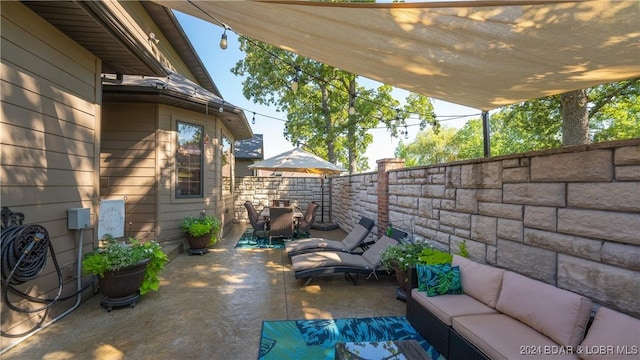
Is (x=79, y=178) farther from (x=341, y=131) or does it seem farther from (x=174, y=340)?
(x=341, y=131)

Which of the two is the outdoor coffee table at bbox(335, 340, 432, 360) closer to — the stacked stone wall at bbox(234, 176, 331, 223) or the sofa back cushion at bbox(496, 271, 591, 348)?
the sofa back cushion at bbox(496, 271, 591, 348)

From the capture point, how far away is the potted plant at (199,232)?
242 inches

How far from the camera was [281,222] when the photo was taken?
7430 mm

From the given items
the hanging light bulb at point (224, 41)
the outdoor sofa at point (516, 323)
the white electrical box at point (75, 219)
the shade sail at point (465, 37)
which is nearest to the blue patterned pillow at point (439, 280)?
the outdoor sofa at point (516, 323)

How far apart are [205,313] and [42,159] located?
97.0 inches

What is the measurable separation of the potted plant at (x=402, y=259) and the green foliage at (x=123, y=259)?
3.13 m

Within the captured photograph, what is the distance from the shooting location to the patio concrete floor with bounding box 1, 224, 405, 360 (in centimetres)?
268

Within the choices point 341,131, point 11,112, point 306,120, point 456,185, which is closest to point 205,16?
point 11,112

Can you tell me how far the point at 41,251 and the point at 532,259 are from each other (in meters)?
4.72

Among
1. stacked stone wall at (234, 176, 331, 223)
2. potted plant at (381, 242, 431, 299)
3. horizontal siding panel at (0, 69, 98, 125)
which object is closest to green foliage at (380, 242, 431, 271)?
potted plant at (381, 242, 431, 299)

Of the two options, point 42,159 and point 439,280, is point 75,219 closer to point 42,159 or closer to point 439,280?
point 42,159

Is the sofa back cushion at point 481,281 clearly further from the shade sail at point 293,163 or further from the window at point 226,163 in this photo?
the window at point 226,163

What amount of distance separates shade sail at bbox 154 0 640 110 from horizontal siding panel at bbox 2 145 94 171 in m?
2.05

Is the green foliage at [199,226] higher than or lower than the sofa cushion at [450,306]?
higher
